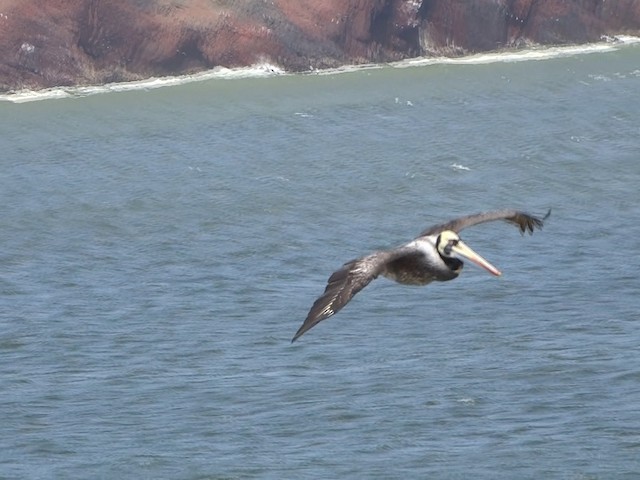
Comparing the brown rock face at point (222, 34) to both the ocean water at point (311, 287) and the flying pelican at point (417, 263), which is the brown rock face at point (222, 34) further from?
the flying pelican at point (417, 263)

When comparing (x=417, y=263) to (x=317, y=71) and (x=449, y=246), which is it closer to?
(x=449, y=246)

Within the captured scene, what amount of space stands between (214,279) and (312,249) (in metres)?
3.60

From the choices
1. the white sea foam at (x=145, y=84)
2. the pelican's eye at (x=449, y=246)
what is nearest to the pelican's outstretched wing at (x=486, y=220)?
the pelican's eye at (x=449, y=246)

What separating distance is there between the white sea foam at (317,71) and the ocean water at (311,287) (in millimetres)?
1130

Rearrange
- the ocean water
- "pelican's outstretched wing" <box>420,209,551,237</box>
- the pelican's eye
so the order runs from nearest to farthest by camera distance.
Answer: the pelican's eye
"pelican's outstretched wing" <box>420,209,551,237</box>
the ocean water

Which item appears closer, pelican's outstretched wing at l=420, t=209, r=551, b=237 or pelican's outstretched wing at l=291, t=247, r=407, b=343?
pelican's outstretched wing at l=291, t=247, r=407, b=343

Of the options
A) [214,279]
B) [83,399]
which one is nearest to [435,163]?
[214,279]

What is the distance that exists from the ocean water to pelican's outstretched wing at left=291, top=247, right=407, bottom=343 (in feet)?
57.8

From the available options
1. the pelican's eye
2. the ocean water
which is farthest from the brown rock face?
the pelican's eye

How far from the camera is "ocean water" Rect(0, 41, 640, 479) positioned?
40156 mm

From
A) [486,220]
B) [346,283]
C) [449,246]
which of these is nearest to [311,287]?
[486,220]

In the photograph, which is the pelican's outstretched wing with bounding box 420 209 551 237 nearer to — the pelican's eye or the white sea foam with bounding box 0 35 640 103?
the pelican's eye

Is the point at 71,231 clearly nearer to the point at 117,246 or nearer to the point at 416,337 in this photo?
the point at 117,246

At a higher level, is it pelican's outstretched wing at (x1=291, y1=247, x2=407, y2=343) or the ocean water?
pelican's outstretched wing at (x1=291, y1=247, x2=407, y2=343)
